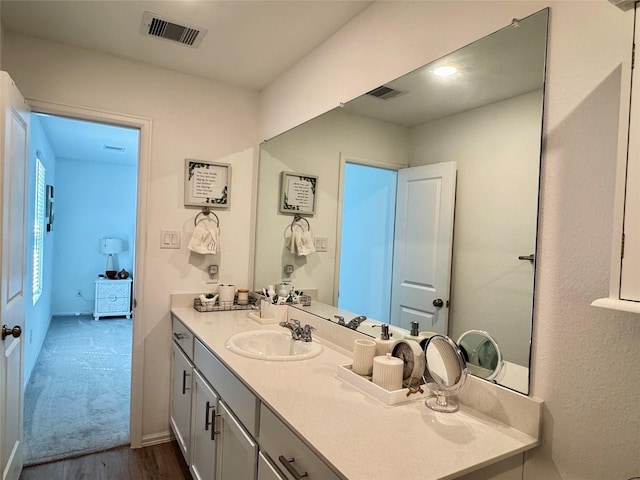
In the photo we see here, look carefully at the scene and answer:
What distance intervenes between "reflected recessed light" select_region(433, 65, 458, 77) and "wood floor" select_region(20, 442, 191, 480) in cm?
239

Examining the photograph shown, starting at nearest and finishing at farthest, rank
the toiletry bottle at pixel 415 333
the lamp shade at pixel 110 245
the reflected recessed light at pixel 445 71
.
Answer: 1. the reflected recessed light at pixel 445 71
2. the toiletry bottle at pixel 415 333
3. the lamp shade at pixel 110 245

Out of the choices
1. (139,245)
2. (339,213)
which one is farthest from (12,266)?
(339,213)

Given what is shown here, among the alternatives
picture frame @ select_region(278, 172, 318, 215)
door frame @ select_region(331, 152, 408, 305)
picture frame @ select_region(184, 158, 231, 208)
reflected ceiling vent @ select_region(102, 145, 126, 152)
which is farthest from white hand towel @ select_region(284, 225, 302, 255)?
reflected ceiling vent @ select_region(102, 145, 126, 152)

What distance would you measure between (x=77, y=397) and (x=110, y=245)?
3.39m

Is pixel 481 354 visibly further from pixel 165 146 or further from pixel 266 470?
pixel 165 146

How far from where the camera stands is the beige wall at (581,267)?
96 centimetres

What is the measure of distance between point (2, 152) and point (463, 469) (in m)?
2.00

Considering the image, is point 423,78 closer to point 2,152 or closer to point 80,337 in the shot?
point 2,152

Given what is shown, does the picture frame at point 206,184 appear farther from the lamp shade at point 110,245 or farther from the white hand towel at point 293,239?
the lamp shade at point 110,245

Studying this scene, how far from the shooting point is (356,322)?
1881 millimetres

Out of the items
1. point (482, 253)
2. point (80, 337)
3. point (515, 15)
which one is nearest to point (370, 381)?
point (482, 253)

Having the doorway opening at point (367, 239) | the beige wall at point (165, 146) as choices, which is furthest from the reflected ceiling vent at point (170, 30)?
the doorway opening at point (367, 239)

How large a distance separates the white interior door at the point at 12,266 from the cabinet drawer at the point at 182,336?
764mm

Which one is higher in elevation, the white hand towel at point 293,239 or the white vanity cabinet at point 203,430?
the white hand towel at point 293,239
